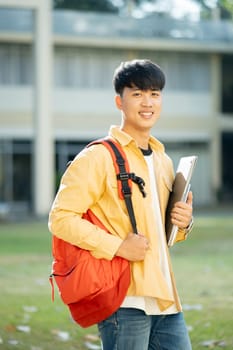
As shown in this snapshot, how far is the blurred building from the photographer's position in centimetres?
3788

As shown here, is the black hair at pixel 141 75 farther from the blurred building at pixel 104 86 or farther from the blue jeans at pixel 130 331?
the blurred building at pixel 104 86

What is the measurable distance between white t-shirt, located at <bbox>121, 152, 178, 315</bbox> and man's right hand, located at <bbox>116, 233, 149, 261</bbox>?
0.18 metres

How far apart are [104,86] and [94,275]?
35641 millimetres

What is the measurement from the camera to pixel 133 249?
443 centimetres

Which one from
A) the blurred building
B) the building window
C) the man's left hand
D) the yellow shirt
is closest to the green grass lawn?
the man's left hand

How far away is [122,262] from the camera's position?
4488 mm

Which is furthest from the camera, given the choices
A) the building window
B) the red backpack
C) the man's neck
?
the building window

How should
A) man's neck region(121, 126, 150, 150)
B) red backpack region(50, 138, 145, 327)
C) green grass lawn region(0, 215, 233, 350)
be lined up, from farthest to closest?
green grass lawn region(0, 215, 233, 350) < man's neck region(121, 126, 150, 150) < red backpack region(50, 138, 145, 327)

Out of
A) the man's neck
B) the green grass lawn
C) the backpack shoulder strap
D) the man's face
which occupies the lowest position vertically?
the green grass lawn

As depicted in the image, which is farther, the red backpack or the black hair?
the black hair

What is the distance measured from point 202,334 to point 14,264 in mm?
7955

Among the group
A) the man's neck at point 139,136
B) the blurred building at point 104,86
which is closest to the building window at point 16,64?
the blurred building at point 104,86

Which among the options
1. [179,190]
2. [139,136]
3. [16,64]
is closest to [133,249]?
[179,190]

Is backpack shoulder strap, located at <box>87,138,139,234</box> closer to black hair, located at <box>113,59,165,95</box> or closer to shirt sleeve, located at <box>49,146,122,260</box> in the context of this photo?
shirt sleeve, located at <box>49,146,122,260</box>
